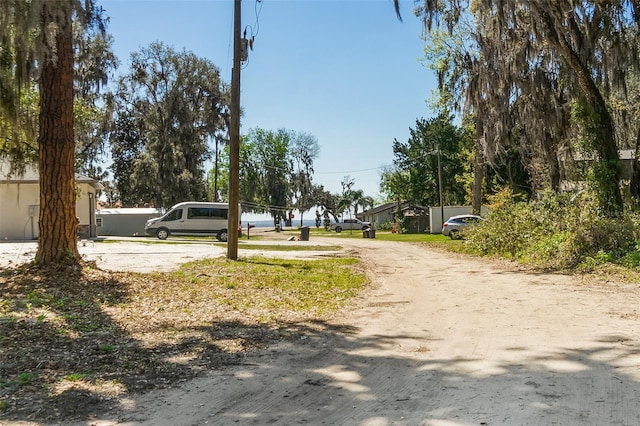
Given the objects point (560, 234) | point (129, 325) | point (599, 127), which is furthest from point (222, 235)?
point (129, 325)

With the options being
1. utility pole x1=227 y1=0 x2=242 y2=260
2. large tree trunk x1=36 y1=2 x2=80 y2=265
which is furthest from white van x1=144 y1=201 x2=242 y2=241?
large tree trunk x1=36 y1=2 x2=80 y2=265

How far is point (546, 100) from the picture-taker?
20.8 metres

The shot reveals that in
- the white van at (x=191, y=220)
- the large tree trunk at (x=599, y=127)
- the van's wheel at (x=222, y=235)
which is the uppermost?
the large tree trunk at (x=599, y=127)

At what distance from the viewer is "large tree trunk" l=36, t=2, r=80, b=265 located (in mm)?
9406

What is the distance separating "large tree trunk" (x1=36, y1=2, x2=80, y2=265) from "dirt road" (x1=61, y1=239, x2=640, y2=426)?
557 centimetres

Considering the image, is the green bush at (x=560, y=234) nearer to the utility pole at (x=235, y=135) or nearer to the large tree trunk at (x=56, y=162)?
the utility pole at (x=235, y=135)

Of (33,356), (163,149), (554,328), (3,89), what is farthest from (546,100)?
(163,149)

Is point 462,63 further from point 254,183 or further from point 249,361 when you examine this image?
point 254,183

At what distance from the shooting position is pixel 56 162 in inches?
372

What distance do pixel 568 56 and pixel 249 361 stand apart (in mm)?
12922

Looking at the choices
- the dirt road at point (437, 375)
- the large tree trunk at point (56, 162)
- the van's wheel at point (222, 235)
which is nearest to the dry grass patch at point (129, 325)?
the dirt road at point (437, 375)

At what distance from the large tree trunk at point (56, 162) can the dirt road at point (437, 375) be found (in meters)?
5.57

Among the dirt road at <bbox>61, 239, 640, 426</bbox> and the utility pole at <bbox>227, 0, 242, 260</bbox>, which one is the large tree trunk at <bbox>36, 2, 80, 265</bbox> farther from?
the dirt road at <bbox>61, 239, 640, 426</bbox>

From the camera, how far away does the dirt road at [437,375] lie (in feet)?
11.5
